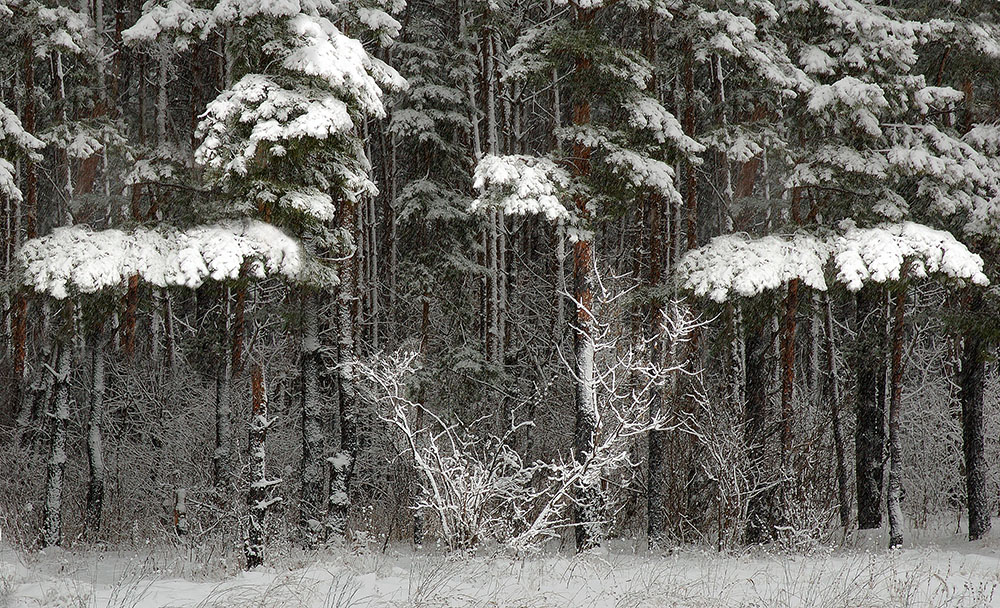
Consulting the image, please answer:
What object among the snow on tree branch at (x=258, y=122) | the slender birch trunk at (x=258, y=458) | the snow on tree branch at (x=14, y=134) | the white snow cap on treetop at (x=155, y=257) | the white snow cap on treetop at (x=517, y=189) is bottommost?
the slender birch trunk at (x=258, y=458)

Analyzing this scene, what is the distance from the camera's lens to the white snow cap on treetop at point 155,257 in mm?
9906

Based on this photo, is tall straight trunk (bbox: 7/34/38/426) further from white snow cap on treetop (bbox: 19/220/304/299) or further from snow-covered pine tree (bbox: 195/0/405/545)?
snow-covered pine tree (bbox: 195/0/405/545)

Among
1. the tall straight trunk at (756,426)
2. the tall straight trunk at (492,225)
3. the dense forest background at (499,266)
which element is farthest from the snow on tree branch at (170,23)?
the tall straight trunk at (756,426)

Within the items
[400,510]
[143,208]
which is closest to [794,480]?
[400,510]

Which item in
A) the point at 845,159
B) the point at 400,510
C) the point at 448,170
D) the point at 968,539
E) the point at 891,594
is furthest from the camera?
the point at 448,170

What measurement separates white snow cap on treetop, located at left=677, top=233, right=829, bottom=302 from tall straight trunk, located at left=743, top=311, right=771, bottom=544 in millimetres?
1429

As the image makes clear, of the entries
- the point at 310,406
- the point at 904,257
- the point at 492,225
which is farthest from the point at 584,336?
the point at 492,225

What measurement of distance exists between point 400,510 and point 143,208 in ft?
29.4

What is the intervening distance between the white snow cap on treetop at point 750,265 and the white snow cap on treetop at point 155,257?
19.9 ft

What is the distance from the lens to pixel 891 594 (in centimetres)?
823

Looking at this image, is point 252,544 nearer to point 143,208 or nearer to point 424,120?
point 143,208

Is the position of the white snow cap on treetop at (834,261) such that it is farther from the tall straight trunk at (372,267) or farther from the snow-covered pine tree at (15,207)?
the snow-covered pine tree at (15,207)

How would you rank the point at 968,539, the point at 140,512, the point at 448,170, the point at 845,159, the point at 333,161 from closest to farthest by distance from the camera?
1. the point at 333,161
2. the point at 845,159
3. the point at 968,539
4. the point at 140,512
5. the point at 448,170

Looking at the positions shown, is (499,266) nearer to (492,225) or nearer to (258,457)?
(492,225)
